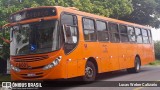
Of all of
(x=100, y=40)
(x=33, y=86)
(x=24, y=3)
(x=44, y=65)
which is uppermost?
(x=24, y=3)

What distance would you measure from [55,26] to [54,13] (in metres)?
0.51

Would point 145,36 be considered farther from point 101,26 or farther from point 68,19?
point 68,19

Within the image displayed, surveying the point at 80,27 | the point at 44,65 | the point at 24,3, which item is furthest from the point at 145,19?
the point at 44,65

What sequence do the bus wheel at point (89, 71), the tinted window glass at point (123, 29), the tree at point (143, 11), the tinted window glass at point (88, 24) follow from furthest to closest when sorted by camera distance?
the tree at point (143, 11) → the tinted window glass at point (123, 29) → the tinted window glass at point (88, 24) → the bus wheel at point (89, 71)

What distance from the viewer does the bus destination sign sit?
11.0 m

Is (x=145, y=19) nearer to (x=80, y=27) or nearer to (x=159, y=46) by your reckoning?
(x=159, y=46)

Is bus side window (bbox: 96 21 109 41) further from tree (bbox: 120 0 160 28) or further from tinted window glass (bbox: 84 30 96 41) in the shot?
tree (bbox: 120 0 160 28)

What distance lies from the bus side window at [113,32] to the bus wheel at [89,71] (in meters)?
2.56

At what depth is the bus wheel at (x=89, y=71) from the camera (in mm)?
12305

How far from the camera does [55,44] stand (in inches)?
418

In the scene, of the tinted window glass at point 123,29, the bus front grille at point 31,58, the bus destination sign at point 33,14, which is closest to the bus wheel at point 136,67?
the tinted window glass at point 123,29

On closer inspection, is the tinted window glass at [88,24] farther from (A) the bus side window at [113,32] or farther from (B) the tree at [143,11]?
(B) the tree at [143,11]

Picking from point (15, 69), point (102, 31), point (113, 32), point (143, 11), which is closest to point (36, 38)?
point (15, 69)

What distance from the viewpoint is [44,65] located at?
10531 mm
